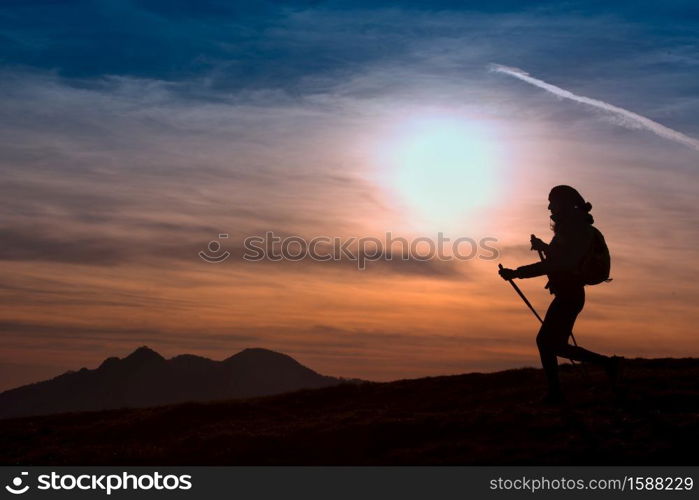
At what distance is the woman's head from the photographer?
63.9 feet

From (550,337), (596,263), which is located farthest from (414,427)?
(596,263)

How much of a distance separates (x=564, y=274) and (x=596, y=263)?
2.29 feet

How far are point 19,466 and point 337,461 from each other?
6.87 meters

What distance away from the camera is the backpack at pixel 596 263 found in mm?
19219

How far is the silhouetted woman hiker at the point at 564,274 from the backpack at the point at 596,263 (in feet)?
0.32

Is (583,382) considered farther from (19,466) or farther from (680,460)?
(19,466)

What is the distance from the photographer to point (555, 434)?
1719 centimetres

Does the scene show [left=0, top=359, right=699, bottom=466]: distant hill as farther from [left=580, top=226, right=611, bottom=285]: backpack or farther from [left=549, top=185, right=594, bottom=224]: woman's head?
[left=549, top=185, right=594, bottom=224]: woman's head

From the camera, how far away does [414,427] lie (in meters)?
18.9
